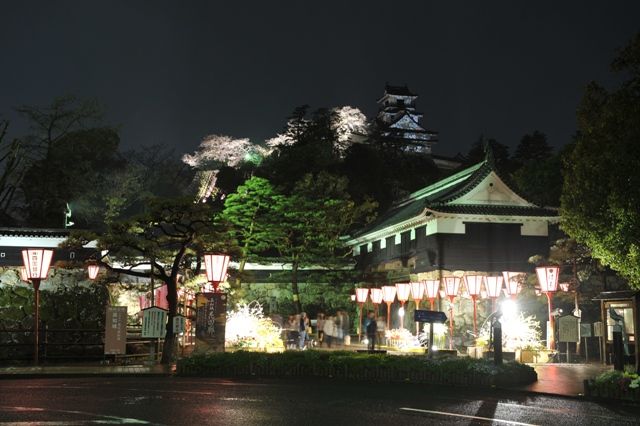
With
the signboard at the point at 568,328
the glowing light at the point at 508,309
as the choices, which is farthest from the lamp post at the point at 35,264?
the signboard at the point at 568,328

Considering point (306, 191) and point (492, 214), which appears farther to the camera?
point (306, 191)

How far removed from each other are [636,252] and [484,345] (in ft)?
28.4

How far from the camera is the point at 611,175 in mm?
17828

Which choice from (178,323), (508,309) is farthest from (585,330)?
(178,323)

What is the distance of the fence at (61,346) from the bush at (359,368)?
456 cm

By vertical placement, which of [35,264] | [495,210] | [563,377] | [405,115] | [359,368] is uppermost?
[405,115]

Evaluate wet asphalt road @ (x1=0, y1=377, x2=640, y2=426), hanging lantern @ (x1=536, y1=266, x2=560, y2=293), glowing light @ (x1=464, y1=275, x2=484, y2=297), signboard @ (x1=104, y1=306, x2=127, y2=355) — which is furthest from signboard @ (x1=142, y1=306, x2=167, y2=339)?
hanging lantern @ (x1=536, y1=266, x2=560, y2=293)

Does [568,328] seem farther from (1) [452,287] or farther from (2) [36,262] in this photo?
(2) [36,262]

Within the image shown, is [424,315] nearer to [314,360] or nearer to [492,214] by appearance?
[314,360]

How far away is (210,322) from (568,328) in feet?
37.4

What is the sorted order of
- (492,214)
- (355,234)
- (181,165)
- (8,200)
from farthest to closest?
(181,165) → (8,200) → (355,234) → (492,214)

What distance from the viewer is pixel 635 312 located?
1817cm

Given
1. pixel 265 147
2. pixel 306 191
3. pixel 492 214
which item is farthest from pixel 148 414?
pixel 265 147

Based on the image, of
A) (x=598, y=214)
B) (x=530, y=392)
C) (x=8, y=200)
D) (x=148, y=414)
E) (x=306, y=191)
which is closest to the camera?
(x=148, y=414)
